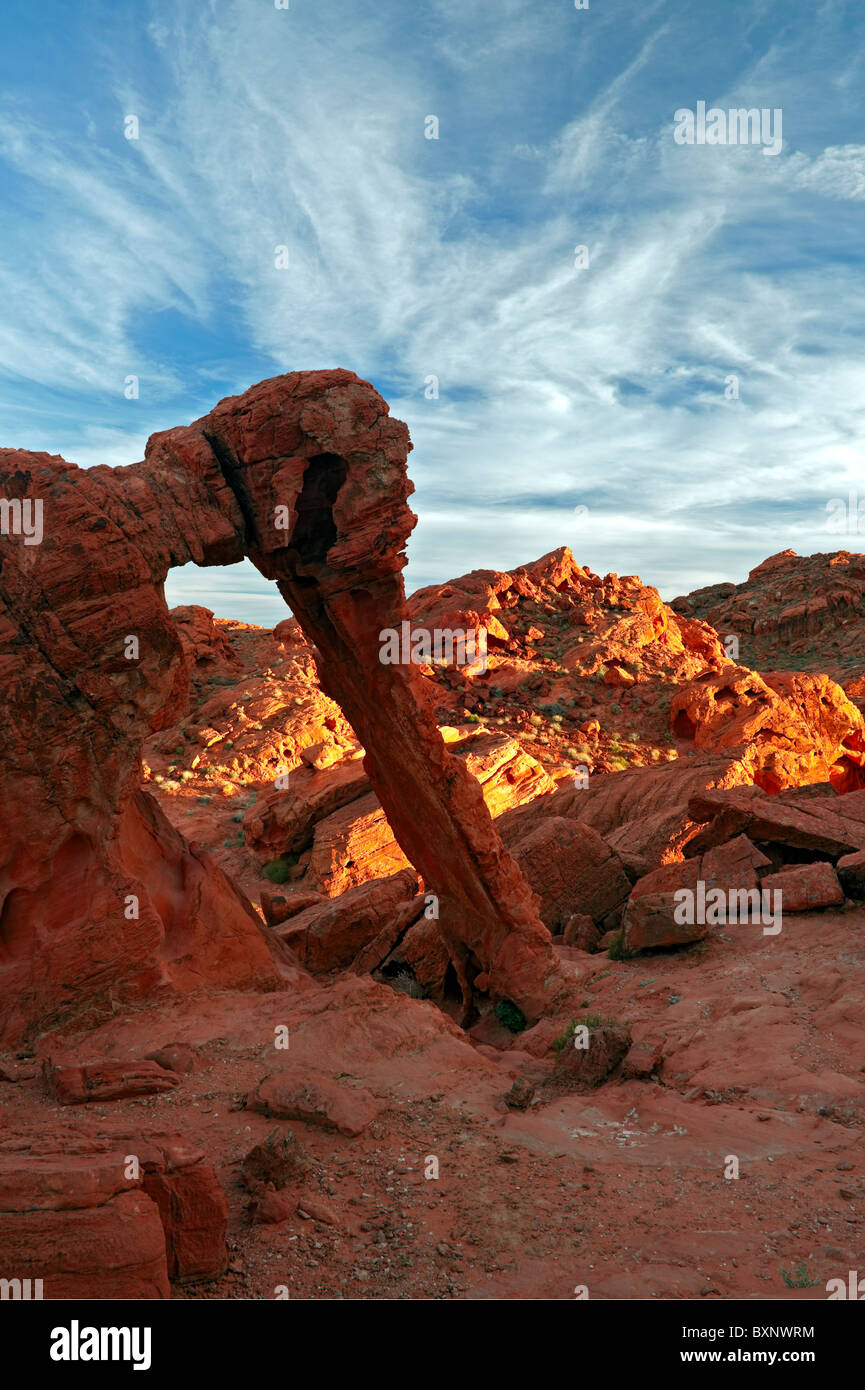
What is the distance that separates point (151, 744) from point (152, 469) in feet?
70.9

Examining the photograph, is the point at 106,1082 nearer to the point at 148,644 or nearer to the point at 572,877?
the point at 148,644

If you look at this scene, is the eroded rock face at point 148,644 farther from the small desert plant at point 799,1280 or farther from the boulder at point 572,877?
the small desert plant at point 799,1280

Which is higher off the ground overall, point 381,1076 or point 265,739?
point 265,739

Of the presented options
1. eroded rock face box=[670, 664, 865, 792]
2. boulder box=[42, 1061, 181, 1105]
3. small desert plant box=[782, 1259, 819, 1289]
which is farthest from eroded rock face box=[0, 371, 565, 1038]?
eroded rock face box=[670, 664, 865, 792]

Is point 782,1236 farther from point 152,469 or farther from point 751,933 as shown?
point 152,469

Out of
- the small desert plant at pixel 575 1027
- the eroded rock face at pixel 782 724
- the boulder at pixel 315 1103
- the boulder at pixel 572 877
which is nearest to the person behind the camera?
the boulder at pixel 315 1103

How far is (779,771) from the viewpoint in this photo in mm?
21906

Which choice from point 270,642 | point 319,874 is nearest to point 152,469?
point 319,874

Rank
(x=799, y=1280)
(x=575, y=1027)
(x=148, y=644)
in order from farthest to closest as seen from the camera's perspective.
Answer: (x=148, y=644)
(x=575, y=1027)
(x=799, y=1280)

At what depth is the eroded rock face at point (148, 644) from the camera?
9414 mm

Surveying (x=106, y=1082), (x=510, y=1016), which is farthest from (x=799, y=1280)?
(x=510, y=1016)

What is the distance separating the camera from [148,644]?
9836mm

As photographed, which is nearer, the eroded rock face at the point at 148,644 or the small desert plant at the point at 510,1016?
the eroded rock face at the point at 148,644

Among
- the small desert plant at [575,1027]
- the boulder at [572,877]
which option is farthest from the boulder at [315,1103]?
the boulder at [572,877]
